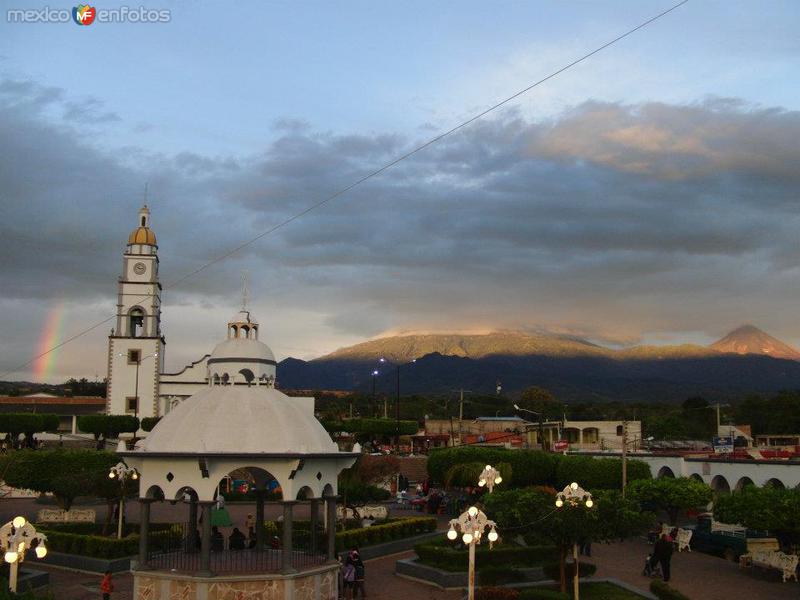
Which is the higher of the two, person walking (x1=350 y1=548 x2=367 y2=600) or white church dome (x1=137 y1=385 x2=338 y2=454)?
white church dome (x1=137 y1=385 x2=338 y2=454)

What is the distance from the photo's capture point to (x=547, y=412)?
11131 centimetres

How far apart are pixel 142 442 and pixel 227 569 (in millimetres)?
3369

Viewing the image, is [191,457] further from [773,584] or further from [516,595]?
[773,584]

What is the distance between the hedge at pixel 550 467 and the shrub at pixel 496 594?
63.4ft

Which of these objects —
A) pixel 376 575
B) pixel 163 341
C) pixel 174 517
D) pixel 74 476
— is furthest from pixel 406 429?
pixel 376 575

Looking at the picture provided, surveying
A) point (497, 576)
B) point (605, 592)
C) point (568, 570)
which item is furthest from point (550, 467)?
point (605, 592)

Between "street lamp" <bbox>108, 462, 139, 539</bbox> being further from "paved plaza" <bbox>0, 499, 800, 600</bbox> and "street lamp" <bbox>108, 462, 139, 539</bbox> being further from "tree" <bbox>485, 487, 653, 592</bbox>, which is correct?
"tree" <bbox>485, 487, 653, 592</bbox>

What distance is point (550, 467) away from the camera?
43.3 m

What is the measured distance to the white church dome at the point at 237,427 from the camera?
1870 centimetres

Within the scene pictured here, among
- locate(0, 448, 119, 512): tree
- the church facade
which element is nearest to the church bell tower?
the church facade

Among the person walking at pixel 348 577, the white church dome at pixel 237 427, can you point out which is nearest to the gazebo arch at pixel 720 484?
the person walking at pixel 348 577

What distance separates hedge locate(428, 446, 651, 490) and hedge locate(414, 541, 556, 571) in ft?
46.5

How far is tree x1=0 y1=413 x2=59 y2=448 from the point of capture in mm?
58969

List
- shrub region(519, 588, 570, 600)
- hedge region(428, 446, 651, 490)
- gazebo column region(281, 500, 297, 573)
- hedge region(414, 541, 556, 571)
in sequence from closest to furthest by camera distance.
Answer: gazebo column region(281, 500, 297, 573) < shrub region(519, 588, 570, 600) < hedge region(414, 541, 556, 571) < hedge region(428, 446, 651, 490)
